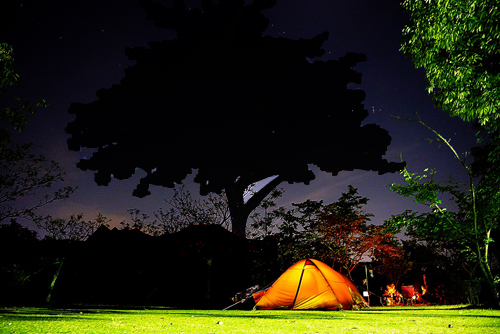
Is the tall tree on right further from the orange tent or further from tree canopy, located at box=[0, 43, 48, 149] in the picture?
tree canopy, located at box=[0, 43, 48, 149]

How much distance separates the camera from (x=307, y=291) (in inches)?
445

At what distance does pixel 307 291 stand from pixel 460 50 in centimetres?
849

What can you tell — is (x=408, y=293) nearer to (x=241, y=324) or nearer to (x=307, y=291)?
(x=307, y=291)

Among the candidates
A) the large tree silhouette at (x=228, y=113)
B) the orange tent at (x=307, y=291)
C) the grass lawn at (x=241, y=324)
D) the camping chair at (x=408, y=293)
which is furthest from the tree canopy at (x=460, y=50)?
the camping chair at (x=408, y=293)

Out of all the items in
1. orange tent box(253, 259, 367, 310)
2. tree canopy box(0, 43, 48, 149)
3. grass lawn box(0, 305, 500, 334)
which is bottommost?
grass lawn box(0, 305, 500, 334)

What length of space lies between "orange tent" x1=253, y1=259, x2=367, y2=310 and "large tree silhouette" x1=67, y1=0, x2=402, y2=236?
880cm

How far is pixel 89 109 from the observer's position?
2064cm

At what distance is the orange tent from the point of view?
11109 millimetres

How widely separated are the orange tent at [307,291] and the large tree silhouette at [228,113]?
880 cm

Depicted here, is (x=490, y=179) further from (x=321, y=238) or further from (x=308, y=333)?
(x=321, y=238)

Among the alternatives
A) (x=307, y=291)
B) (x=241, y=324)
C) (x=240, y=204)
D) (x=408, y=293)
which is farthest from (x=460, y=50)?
(x=408, y=293)

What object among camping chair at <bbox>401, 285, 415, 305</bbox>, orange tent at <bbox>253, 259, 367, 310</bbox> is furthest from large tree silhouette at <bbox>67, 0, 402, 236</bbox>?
orange tent at <bbox>253, 259, 367, 310</bbox>

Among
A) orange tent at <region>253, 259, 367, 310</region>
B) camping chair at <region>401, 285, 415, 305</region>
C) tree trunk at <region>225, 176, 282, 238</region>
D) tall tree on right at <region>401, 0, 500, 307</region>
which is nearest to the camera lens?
tall tree on right at <region>401, 0, 500, 307</region>

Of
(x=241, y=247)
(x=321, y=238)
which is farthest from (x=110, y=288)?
(x=321, y=238)
